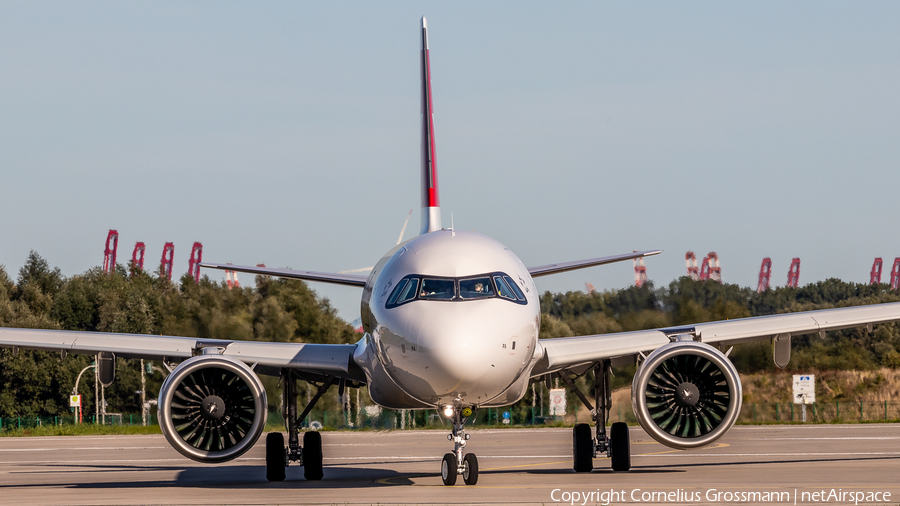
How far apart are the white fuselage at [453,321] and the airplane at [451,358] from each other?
2 centimetres

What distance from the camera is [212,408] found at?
1722 centimetres

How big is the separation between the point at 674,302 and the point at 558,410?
15839 mm

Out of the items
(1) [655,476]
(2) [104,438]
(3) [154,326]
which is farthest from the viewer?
(3) [154,326]

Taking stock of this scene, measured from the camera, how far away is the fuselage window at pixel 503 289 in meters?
15.6

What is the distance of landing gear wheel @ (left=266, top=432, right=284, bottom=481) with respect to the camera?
19766mm

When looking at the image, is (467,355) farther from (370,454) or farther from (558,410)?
(558,410)

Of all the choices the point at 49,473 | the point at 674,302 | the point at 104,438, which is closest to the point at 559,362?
the point at 49,473

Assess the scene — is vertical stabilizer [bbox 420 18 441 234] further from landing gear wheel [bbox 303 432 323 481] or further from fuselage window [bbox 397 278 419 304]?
fuselage window [bbox 397 278 419 304]

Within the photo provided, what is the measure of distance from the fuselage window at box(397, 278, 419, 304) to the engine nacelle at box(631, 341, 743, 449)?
3952 millimetres

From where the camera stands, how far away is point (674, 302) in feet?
129

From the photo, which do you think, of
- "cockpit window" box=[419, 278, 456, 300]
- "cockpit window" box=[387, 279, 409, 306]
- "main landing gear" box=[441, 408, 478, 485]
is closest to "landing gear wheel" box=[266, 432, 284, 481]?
"main landing gear" box=[441, 408, 478, 485]

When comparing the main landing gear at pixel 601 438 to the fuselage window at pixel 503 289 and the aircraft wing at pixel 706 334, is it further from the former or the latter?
the fuselage window at pixel 503 289

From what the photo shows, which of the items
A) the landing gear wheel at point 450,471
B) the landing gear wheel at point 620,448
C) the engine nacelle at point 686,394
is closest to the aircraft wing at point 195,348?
the landing gear wheel at point 450,471

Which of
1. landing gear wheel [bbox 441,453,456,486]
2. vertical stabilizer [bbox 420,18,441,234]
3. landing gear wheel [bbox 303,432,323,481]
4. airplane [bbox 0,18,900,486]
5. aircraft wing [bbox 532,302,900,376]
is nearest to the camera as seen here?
airplane [bbox 0,18,900,486]
